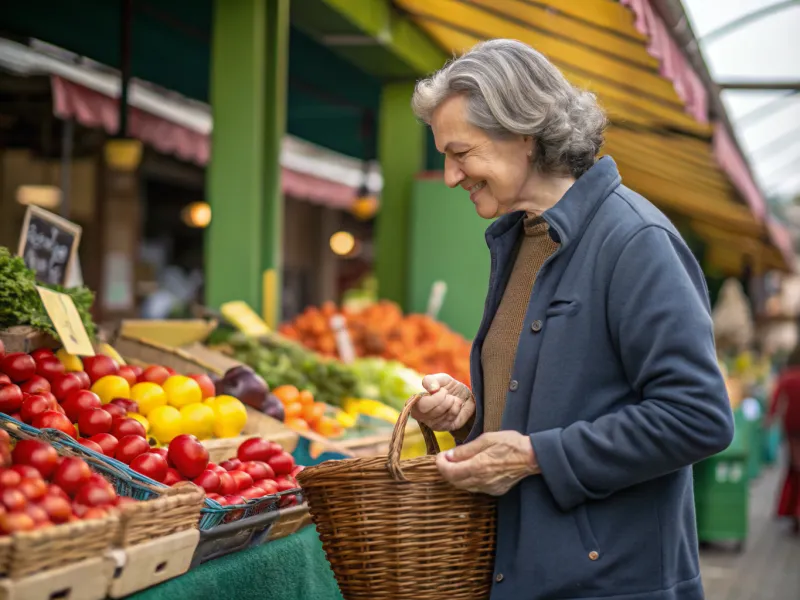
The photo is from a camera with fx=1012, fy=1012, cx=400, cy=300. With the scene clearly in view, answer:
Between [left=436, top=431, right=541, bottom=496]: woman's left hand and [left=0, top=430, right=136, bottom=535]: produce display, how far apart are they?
2.28 ft

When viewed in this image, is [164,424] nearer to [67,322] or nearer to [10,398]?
[67,322]

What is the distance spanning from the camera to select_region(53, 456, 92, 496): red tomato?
2051 millimetres

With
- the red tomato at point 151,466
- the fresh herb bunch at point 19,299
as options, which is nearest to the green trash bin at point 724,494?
the fresh herb bunch at point 19,299

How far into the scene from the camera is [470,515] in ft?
6.37

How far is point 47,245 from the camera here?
3.73 m

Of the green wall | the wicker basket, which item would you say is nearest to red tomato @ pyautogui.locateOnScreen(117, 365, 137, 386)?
the wicker basket

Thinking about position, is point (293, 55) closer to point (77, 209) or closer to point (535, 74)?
point (77, 209)

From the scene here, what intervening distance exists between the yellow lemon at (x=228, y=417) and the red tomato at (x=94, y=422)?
2.18 feet

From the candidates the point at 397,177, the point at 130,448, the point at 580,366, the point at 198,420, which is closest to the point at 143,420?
the point at 198,420

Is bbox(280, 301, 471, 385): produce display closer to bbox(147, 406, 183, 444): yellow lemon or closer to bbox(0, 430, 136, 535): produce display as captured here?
Result: bbox(147, 406, 183, 444): yellow lemon

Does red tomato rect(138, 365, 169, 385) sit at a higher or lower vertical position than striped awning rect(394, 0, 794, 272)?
lower

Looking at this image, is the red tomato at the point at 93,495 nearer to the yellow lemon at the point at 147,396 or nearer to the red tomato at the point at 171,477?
the red tomato at the point at 171,477

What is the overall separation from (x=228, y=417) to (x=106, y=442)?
0.80 metres

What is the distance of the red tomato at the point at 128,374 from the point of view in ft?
10.4
